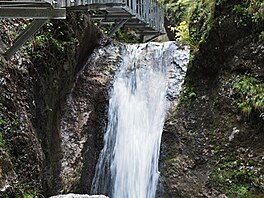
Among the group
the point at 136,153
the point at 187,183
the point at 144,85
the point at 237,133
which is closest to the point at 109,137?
the point at 136,153

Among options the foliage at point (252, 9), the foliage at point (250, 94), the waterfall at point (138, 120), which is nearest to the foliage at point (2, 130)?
the waterfall at point (138, 120)

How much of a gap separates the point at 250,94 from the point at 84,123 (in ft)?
12.4

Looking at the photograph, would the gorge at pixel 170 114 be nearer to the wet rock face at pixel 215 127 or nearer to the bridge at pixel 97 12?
the wet rock face at pixel 215 127

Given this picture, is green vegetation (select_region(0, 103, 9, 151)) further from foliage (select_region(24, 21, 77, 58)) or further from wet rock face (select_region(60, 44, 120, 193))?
wet rock face (select_region(60, 44, 120, 193))

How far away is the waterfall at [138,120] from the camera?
8.79m

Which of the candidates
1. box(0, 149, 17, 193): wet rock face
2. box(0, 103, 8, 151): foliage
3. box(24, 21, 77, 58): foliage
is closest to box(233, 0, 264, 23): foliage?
box(24, 21, 77, 58): foliage

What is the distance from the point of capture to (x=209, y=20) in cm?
811

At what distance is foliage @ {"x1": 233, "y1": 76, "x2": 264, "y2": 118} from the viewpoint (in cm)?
673

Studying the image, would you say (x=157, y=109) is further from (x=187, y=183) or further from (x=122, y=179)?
(x=187, y=183)

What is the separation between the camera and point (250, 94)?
23.0ft

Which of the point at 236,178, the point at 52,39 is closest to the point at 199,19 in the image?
the point at 52,39

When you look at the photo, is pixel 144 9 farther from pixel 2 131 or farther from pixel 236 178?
pixel 2 131

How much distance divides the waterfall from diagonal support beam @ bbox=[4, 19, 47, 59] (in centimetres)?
369

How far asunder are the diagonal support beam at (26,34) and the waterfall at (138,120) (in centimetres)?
369
